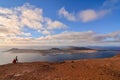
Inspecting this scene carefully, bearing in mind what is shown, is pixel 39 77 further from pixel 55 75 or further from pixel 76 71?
pixel 76 71

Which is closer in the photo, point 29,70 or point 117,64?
point 29,70

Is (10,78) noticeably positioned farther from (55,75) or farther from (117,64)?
(117,64)

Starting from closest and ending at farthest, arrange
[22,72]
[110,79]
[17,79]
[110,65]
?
[110,79] < [17,79] < [22,72] < [110,65]

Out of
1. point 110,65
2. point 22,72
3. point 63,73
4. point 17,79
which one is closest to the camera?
point 17,79

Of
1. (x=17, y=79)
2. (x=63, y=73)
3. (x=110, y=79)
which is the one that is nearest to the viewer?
(x=110, y=79)

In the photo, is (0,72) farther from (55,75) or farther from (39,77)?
(55,75)

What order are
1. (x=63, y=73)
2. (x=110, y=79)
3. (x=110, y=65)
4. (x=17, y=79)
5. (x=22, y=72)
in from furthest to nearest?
(x=110, y=65) < (x=22, y=72) < (x=63, y=73) < (x=17, y=79) < (x=110, y=79)

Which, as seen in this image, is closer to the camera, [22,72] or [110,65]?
[22,72]

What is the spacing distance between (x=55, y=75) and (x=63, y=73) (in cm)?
122

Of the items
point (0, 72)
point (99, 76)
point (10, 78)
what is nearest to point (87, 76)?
point (99, 76)

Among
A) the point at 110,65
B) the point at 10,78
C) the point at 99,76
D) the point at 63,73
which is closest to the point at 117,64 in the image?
the point at 110,65

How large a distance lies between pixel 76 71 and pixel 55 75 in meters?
3.10

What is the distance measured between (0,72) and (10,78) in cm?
418

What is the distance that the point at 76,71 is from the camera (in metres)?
21.8
